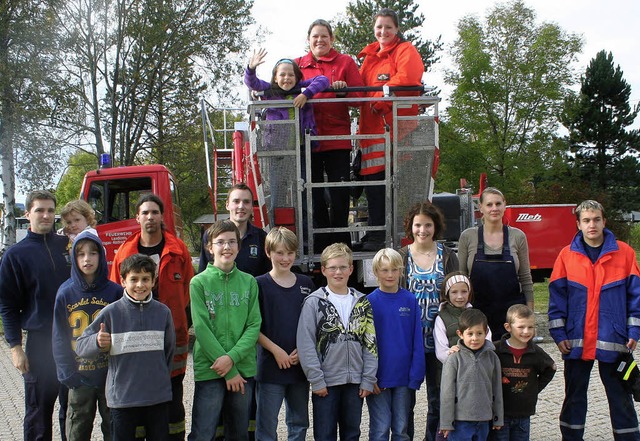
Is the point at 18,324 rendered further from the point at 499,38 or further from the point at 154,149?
the point at 499,38

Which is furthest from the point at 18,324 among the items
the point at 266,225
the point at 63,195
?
the point at 63,195

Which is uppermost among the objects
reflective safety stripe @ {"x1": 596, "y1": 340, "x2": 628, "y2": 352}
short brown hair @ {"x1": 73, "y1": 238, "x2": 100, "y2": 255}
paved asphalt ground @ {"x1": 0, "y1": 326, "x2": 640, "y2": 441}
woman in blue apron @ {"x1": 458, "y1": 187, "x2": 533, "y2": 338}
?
short brown hair @ {"x1": 73, "y1": 238, "x2": 100, "y2": 255}

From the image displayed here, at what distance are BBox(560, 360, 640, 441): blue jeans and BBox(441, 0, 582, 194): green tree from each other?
20810 millimetres

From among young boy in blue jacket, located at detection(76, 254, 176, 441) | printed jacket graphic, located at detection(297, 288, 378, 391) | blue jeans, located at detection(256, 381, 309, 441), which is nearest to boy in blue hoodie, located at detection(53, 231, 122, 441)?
young boy in blue jacket, located at detection(76, 254, 176, 441)

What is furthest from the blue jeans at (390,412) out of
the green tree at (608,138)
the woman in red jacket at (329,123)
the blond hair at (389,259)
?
the green tree at (608,138)

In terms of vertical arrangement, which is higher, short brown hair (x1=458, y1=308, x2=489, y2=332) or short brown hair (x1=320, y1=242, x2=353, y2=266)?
short brown hair (x1=320, y1=242, x2=353, y2=266)

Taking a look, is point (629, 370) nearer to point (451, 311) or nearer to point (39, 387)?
point (451, 311)

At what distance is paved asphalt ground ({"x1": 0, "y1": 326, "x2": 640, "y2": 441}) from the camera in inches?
200

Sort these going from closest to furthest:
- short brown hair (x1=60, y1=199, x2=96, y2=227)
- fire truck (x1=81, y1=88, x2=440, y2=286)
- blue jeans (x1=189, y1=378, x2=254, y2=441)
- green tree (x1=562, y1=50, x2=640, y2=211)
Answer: blue jeans (x1=189, y1=378, x2=254, y2=441) → short brown hair (x1=60, y1=199, x2=96, y2=227) → fire truck (x1=81, y1=88, x2=440, y2=286) → green tree (x1=562, y1=50, x2=640, y2=211)

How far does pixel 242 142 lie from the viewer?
9781 millimetres

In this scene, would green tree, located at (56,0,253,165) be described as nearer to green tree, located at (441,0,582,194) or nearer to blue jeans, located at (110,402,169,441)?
green tree, located at (441,0,582,194)

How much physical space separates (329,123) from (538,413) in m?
3.18

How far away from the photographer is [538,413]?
563 centimetres

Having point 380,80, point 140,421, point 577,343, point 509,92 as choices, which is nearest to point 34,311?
point 140,421
